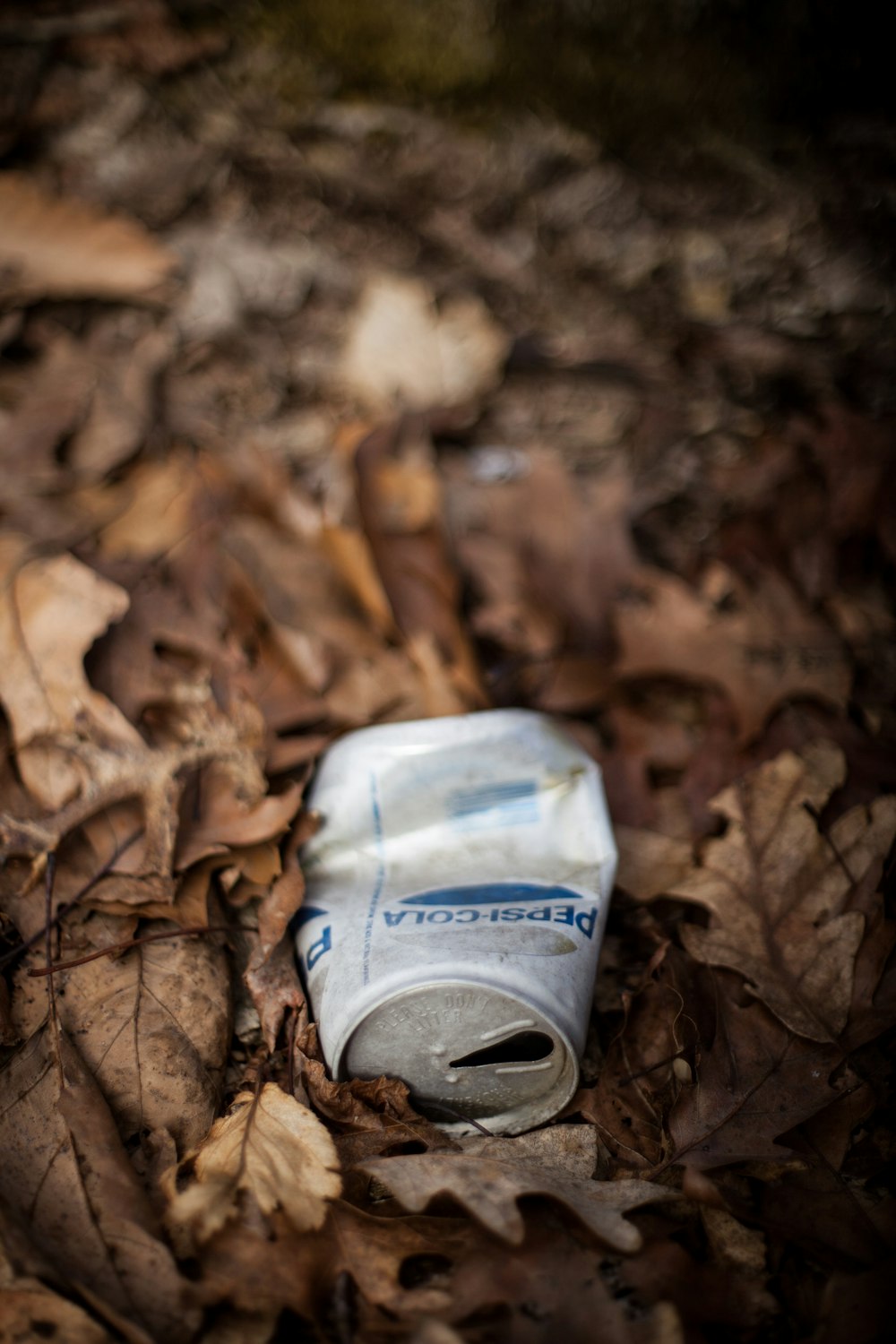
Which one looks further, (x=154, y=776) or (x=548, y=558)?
(x=548, y=558)

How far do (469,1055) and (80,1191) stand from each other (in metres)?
0.45

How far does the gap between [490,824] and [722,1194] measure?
521mm

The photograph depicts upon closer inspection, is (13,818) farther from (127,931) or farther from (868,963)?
(868,963)

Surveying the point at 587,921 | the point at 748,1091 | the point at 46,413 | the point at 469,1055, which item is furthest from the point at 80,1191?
the point at 46,413

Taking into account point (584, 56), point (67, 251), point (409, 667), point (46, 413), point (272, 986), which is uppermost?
point (584, 56)

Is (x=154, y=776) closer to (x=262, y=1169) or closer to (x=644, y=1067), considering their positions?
(x=262, y=1169)

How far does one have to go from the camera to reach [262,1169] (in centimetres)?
88

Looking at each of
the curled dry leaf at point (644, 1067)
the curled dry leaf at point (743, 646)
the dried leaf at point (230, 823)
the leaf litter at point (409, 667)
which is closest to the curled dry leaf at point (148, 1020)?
the leaf litter at point (409, 667)

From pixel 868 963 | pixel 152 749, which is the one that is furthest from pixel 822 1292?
pixel 152 749

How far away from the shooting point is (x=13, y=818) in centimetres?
110

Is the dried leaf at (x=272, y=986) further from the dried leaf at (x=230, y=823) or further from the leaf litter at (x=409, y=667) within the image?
Answer: the dried leaf at (x=230, y=823)

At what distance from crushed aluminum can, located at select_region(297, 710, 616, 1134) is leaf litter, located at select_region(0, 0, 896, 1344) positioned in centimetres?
5

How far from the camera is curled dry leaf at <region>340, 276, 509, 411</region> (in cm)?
185

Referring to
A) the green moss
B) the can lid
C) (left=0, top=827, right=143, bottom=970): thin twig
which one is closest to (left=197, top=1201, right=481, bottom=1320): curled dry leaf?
the can lid
